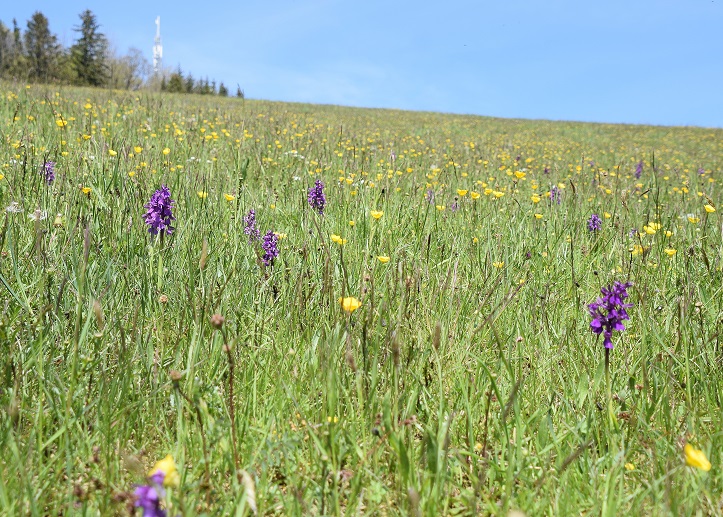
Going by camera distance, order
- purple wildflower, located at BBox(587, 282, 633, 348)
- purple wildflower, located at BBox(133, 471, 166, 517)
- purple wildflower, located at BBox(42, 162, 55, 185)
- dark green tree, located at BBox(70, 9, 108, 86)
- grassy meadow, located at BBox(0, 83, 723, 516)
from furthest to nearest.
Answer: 1. dark green tree, located at BBox(70, 9, 108, 86)
2. purple wildflower, located at BBox(42, 162, 55, 185)
3. purple wildflower, located at BBox(587, 282, 633, 348)
4. grassy meadow, located at BBox(0, 83, 723, 516)
5. purple wildflower, located at BBox(133, 471, 166, 517)

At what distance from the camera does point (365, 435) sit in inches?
59.5

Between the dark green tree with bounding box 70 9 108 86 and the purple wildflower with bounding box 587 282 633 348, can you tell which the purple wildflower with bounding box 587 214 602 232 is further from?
the dark green tree with bounding box 70 9 108 86

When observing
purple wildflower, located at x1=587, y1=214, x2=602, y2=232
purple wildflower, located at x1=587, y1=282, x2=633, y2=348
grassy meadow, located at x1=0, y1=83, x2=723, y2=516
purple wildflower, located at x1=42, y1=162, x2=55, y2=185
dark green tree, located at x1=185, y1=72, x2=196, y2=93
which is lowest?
grassy meadow, located at x1=0, y1=83, x2=723, y2=516

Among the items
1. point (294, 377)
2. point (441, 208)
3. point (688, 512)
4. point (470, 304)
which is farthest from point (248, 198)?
point (688, 512)

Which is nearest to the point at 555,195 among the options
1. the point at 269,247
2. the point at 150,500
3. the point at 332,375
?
the point at 269,247

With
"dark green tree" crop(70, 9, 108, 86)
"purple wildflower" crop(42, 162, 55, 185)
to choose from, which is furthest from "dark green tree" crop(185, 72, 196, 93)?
"purple wildflower" crop(42, 162, 55, 185)

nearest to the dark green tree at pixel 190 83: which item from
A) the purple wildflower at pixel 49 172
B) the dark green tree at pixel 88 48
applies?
the dark green tree at pixel 88 48

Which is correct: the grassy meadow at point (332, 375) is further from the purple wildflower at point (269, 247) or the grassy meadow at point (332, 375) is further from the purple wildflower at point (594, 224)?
the purple wildflower at point (594, 224)

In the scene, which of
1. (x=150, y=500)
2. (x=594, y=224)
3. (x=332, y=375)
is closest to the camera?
(x=150, y=500)

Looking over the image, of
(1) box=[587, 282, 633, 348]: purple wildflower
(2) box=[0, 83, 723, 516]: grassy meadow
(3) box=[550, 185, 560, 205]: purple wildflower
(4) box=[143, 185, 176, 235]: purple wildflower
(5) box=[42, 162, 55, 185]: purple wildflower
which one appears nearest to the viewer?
(2) box=[0, 83, 723, 516]: grassy meadow

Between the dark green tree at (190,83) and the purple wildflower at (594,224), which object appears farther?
the dark green tree at (190,83)

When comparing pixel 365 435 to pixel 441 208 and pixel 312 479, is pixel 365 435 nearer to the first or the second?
pixel 312 479

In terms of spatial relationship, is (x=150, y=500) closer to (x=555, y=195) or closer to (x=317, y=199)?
(x=317, y=199)

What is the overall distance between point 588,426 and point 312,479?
34.7 inches
